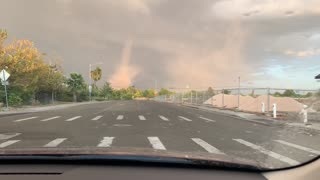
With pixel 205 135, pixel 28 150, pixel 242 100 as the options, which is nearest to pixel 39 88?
pixel 242 100

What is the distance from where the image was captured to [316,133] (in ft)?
63.4

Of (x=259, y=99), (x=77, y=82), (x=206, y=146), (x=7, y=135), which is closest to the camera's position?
(x=206, y=146)

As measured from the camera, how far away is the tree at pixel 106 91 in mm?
143500

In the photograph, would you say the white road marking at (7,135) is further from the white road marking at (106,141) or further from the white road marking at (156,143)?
the white road marking at (156,143)

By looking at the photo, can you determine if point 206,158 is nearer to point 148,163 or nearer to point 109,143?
point 148,163

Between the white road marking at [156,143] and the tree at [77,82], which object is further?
the tree at [77,82]

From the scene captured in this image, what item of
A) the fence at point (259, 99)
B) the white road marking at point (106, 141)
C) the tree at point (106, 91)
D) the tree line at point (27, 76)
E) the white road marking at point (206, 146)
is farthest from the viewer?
the tree at point (106, 91)

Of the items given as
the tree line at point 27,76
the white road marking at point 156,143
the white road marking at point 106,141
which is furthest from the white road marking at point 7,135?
the tree line at point 27,76

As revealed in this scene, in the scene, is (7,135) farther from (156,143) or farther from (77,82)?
(77,82)

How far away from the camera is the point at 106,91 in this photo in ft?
497

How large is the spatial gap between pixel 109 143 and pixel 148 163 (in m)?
11.2

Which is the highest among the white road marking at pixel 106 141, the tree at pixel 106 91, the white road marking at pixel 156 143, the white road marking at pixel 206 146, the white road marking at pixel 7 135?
the tree at pixel 106 91

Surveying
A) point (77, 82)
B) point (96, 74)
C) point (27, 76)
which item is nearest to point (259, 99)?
point (27, 76)

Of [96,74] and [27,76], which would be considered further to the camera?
[96,74]
